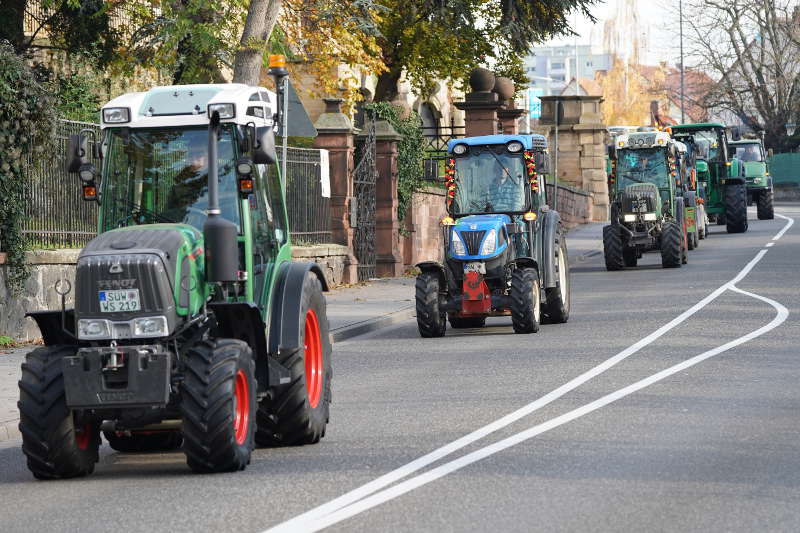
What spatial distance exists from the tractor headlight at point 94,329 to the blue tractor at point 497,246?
32.4 feet

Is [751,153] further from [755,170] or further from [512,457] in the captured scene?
[512,457]

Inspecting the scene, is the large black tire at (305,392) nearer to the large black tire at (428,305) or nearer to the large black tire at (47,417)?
the large black tire at (47,417)

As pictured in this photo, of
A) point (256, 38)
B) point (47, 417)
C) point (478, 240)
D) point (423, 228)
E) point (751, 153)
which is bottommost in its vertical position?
Result: point (47, 417)

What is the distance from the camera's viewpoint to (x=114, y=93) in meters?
30.6

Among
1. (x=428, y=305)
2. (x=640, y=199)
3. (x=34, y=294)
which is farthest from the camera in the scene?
(x=640, y=199)

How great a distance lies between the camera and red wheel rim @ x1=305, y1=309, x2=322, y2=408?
36.3 ft

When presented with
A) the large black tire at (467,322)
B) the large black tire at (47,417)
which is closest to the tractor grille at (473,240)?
the large black tire at (467,322)

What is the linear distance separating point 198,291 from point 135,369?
843mm

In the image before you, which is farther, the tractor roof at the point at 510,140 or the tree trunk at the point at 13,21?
the tree trunk at the point at 13,21

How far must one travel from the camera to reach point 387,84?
46.6 m

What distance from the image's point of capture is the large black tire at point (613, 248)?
105ft

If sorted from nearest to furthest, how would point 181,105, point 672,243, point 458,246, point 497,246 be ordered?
point 181,105
point 497,246
point 458,246
point 672,243

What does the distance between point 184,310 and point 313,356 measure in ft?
6.66

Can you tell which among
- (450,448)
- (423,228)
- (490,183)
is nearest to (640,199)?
(423,228)
